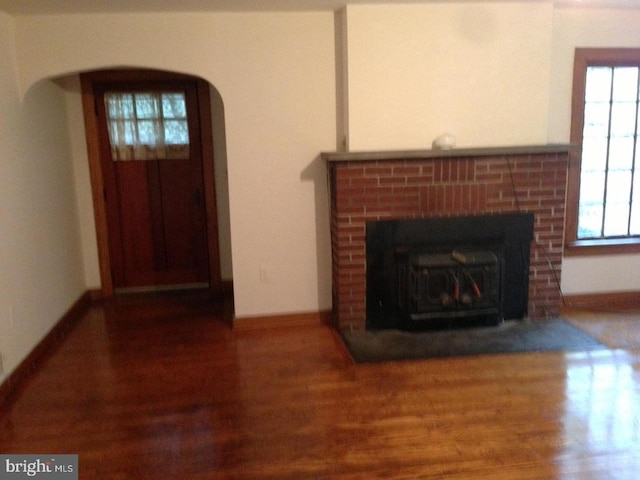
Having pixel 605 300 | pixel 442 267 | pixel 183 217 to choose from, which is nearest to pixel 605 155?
pixel 605 300

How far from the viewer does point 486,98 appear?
3711mm

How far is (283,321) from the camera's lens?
3.97 meters

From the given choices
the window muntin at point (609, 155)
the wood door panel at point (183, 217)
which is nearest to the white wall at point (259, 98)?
the wood door panel at point (183, 217)

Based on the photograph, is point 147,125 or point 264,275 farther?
point 147,125

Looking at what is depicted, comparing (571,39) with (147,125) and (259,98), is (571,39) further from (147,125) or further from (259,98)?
(147,125)

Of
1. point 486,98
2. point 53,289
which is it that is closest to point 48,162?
point 53,289

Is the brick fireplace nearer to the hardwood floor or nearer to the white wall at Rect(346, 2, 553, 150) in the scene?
the white wall at Rect(346, 2, 553, 150)

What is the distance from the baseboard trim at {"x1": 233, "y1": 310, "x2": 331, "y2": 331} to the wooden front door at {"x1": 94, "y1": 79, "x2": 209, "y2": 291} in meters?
1.15

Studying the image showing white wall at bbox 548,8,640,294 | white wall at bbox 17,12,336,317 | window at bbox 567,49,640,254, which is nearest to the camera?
white wall at bbox 17,12,336,317

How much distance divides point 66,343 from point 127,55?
79.0 inches

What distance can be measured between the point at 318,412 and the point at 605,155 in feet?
10.0

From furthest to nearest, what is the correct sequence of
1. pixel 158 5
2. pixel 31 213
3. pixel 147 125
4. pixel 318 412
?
pixel 147 125 < pixel 31 213 < pixel 158 5 < pixel 318 412

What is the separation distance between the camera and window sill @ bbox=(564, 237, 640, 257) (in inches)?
165

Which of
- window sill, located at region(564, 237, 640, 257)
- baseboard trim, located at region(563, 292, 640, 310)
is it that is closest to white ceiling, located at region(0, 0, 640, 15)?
window sill, located at region(564, 237, 640, 257)
